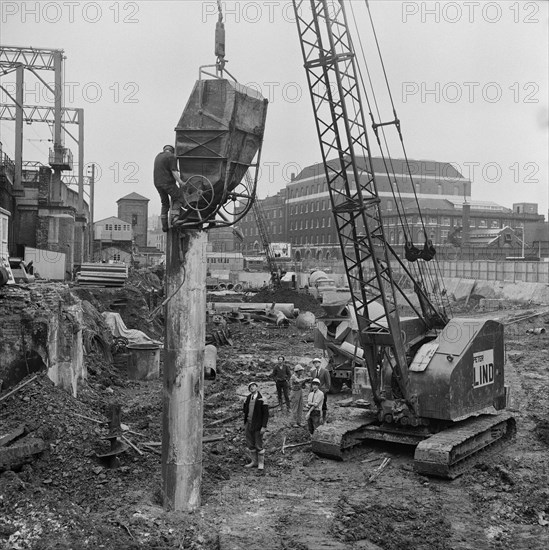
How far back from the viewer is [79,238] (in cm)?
4531

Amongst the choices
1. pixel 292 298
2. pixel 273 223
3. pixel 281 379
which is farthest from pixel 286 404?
pixel 273 223

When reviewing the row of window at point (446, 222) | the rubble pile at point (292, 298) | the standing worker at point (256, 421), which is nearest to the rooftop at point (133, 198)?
the row of window at point (446, 222)

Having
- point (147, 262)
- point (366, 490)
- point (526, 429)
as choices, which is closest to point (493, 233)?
point (147, 262)

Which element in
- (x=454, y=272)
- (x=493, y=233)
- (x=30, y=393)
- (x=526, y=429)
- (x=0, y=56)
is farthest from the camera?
(x=493, y=233)

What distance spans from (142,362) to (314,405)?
699cm

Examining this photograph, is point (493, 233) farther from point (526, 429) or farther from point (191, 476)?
point (191, 476)

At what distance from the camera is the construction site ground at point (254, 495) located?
809cm

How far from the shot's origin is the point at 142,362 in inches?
730

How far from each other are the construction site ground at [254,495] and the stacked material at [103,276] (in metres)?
12.4

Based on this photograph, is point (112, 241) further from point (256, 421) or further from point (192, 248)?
point (192, 248)

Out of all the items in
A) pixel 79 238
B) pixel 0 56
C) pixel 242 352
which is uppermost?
pixel 0 56

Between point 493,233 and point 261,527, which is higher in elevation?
point 493,233

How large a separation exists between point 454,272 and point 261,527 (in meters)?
50.4

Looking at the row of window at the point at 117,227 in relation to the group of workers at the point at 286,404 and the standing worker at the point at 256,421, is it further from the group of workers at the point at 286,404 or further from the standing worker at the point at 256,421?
the standing worker at the point at 256,421
